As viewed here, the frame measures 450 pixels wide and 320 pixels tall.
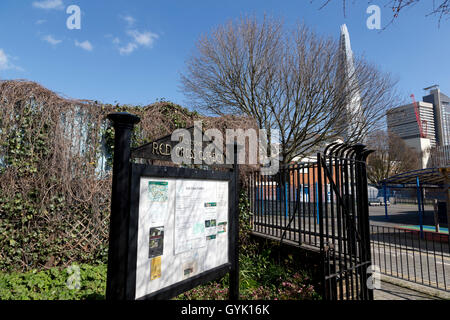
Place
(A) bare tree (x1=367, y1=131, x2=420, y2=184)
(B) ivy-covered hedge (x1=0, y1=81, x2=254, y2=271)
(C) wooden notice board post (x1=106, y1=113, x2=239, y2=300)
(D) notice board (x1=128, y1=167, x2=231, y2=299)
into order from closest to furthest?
(C) wooden notice board post (x1=106, y1=113, x2=239, y2=300), (D) notice board (x1=128, y1=167, x2=231, y2=299), (B) ivy-covered hedge (x1=0, y1=81, x2=254, y2=271), (A) bare tree (x1=367, y1=131, x2=420, y2=184)

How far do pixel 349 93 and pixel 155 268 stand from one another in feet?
39.0

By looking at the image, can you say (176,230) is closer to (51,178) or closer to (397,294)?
(51,178)

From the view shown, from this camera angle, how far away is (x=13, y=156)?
4191 millimetres

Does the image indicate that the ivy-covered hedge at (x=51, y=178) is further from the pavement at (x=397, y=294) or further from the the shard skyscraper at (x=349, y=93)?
the the shard skyscraper at (x=349, y=93)

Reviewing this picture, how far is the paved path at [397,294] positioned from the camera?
4.47 meters

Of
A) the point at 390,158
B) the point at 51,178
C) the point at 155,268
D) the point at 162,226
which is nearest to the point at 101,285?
the point at 51,178

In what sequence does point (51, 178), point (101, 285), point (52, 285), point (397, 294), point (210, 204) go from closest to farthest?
1. point (210, 204)
2. point (52, 285)
3. point (101, 285)
4. point (51, 178)
5. point (397, 294)

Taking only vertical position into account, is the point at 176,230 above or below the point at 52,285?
above

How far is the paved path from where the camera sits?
447 centimetres

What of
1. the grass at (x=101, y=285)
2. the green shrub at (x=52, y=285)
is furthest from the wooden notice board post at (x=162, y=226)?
the green shrub at (x=52, y=285)

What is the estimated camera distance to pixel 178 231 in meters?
2.40

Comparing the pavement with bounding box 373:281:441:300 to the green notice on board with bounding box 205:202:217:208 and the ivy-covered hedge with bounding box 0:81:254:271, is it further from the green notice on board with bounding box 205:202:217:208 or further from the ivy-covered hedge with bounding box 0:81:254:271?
the ivy-covered hedge with bounding box 0:81:254:271

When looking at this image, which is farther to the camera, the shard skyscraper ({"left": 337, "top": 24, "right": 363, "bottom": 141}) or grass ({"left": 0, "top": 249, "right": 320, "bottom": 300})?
the shard skyscraper ({"left": 337, "top": 24, "right": 363, "bottom": 141})

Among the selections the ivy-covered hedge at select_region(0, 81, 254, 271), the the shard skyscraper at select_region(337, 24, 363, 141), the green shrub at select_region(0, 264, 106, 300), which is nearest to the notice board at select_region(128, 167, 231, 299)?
the green shrub at select_region(0, 264, 106, 300)
